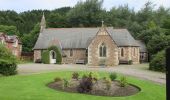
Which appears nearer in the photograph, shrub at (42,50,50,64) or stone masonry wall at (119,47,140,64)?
shrub at (42,50,50,64)

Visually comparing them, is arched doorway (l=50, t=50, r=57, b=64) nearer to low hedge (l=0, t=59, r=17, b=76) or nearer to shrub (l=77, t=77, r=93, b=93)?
low hedge (l=0, t=59, r=17, b=76)

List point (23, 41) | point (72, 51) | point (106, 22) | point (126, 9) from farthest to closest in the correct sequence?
1. point (126, 9)
2. point (106, 22)
3. point (23, 41)
4. point (72, 51)

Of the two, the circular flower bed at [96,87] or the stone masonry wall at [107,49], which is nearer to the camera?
the circular flower bed at [96,87]

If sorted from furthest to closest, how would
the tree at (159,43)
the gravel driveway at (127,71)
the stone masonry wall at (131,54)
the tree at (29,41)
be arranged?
the tree at (29,41) < the tree at (159,43) < the stone masonry wall at (131,54) < the gravel driveway at (127,71)

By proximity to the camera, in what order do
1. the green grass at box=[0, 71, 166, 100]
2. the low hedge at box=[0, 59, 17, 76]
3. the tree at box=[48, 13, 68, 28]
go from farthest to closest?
the tree at box=[48, 13, 68, 28], the low hedge at box=[0, 59, 17, 76], the green grass at box=[0, 71, 166, 100]

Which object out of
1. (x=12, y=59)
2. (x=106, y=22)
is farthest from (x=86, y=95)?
(x=106, y=22)

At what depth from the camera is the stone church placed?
60.7 metres

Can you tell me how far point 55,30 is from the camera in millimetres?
69000

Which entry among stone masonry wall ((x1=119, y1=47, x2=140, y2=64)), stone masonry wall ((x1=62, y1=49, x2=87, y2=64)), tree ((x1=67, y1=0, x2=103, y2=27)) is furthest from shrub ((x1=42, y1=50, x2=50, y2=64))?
tree ((x1=67, y1=0, x2=103, y2=27))

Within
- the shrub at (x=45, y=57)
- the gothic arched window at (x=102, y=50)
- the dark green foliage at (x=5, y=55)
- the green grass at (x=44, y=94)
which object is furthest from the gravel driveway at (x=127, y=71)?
the shrub at (x=45, y=57)

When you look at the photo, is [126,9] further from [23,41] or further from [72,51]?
[72,51]

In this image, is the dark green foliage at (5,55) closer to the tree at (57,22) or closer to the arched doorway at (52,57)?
the arched doorway at (52,57)

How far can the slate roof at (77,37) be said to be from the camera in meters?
65.2

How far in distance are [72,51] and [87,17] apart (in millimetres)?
41985
